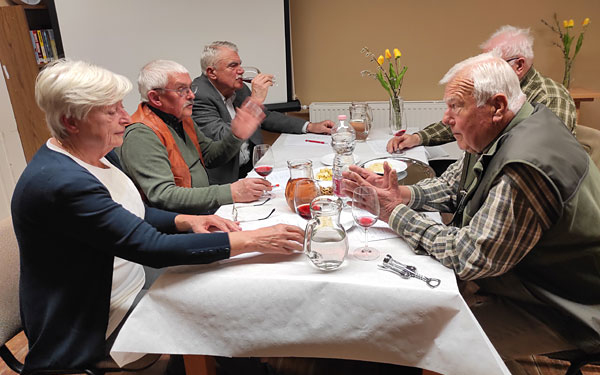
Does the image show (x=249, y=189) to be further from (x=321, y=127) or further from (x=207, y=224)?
(x=321, y=127)

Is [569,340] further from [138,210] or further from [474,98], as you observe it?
[138,210]

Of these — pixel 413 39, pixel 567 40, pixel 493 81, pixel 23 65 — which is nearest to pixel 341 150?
pixel 493 81

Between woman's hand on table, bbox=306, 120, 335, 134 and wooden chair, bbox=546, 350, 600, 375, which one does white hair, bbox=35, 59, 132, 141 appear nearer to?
wooden chair, bbox=546, 350, 600, 375

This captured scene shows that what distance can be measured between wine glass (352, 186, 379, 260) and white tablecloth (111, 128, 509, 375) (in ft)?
0.18

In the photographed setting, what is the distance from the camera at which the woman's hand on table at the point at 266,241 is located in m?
1.15

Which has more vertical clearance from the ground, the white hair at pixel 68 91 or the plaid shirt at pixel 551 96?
the white hair at pixel 68 91

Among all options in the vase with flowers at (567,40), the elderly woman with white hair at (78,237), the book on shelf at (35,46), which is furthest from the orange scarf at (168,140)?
the vase with flowers at (567,40)

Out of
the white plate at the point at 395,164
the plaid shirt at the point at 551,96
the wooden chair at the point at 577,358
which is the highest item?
the plaid shirt at the point at 551,96

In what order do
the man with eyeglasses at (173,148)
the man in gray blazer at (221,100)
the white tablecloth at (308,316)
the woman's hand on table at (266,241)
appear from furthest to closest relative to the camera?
the man in gray blazer at (221,100) < the man with eyeglasses at (173,148) < the woman's hand on table at (266,241) < the white tablecloth at (308,316)

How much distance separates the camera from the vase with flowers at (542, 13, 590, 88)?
10.6ft

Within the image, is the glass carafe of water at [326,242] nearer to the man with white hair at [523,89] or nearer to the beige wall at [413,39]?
the man with white hair at [523,89]

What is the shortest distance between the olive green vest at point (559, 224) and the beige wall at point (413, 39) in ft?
8.51

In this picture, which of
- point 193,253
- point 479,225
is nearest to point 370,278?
point 479,225

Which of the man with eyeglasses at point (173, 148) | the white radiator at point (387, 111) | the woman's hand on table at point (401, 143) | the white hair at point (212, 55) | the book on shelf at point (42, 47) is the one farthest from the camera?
the white radiator at point (387, 111)
